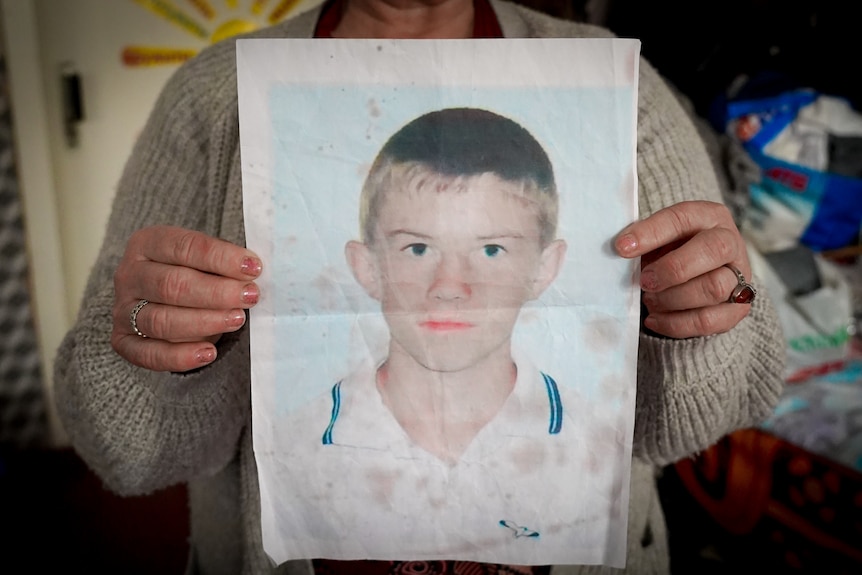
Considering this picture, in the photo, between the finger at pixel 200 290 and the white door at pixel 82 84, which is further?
the white door at pixel 82 84

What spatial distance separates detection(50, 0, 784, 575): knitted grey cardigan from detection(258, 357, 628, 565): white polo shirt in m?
0.10

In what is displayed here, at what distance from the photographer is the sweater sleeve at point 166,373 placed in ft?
1.84

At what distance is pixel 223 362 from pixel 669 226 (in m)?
0.36

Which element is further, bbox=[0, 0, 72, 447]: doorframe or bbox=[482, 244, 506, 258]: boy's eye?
bbox=[0, 0, 72, 447]: doorframe

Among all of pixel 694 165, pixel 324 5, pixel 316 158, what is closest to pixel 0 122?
pixel 324 5

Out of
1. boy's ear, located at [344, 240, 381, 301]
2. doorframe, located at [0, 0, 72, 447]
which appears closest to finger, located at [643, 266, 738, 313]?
boy's ear, located at [344, 240, 381, 301]

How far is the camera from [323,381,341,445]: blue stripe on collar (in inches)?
19.3

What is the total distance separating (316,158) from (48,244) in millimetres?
1600

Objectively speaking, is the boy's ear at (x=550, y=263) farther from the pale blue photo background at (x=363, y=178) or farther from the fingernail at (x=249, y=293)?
the fingernail at (x=249, y=293)

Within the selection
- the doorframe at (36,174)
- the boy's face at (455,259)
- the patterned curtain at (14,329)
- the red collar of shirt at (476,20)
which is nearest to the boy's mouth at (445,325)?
the boy's face at (455,259)

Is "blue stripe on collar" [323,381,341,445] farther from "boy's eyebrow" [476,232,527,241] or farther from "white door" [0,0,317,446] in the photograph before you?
"white door" [0,0,317,446]

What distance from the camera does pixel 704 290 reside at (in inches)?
18.6

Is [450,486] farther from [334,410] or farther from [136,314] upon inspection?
[136,314]

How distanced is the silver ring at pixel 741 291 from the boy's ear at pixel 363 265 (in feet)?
0.81
